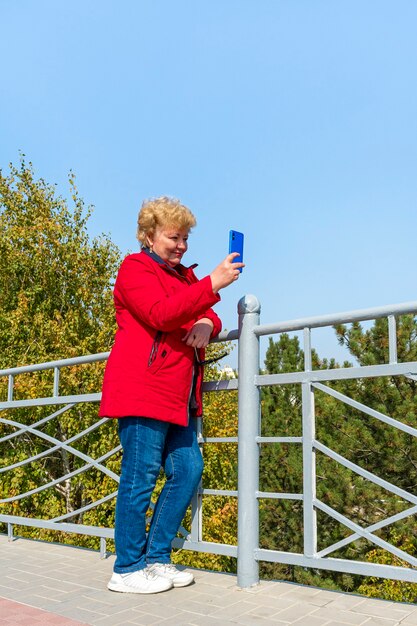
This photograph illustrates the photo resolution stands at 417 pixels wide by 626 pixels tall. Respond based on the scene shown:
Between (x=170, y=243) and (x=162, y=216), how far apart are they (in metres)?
0.13

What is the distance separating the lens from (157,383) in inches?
110

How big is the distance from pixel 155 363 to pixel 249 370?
48 cm

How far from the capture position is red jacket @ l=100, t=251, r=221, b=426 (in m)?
2.74

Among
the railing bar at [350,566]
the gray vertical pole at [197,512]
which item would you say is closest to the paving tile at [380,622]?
the railing bar at [350,566]

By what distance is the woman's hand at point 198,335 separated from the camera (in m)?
2.90

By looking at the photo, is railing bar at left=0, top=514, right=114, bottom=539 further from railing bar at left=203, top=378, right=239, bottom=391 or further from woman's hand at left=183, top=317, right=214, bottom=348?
woman's hand at left=183, top=317, right=214, bottom=348

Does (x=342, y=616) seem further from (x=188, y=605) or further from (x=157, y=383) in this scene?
(x=157, y=383)

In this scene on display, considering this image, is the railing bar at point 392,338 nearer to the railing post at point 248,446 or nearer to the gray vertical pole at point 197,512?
the railing post at point 248,446

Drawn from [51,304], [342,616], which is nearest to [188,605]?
[342,616]

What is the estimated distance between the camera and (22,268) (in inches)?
902

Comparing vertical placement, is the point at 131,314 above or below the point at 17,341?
below

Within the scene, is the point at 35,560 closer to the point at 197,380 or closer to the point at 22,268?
the point at 197,380

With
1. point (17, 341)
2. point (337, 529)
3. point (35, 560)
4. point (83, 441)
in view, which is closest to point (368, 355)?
point (337, 529)

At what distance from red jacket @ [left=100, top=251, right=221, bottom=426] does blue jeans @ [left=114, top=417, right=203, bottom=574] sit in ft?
0.36
